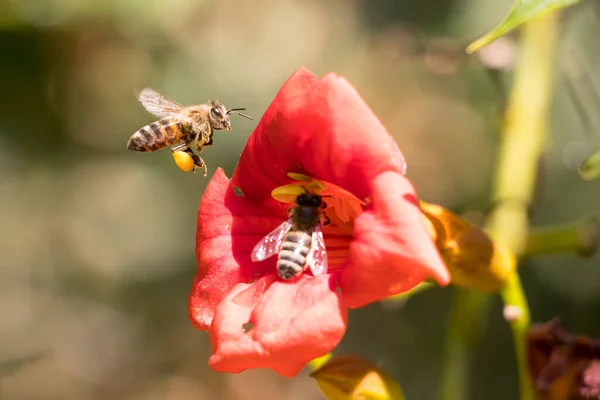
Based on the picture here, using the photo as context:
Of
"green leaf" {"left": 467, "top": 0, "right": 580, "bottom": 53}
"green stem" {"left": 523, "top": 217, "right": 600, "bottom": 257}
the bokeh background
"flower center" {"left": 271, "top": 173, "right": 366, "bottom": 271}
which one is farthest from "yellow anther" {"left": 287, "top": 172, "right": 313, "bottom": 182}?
the bokeh background

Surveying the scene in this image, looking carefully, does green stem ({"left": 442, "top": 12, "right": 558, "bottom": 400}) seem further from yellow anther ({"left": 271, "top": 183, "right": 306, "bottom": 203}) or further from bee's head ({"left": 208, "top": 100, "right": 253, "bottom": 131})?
bee's head ({"left": 208, "top": 100, "right": 253, "bottom": 131})

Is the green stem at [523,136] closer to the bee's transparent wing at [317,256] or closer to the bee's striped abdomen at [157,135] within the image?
the bee's transparent wing at [317,256]

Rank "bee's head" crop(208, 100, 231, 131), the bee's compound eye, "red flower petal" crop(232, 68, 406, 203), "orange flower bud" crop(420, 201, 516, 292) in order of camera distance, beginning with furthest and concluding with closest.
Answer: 1. "bee's head" crop(208, 100, 231, 131)
2. the bee's compound eye
3. "orange flower bud" crop(420, 201, 516, 292)
4. "red flower petal" crop(232, 68, 406, 203)

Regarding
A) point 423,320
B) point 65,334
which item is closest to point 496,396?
point 423,320

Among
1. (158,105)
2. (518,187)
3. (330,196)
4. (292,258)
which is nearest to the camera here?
(292,258)

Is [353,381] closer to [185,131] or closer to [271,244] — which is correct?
[271,244]

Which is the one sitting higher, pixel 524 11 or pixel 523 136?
pixel 524 11

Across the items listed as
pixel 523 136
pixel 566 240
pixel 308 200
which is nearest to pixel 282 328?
pixel 308 200

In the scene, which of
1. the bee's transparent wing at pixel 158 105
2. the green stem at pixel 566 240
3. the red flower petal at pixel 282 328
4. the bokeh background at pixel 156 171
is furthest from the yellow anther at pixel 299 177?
the bokeh background at pixel 156 171
